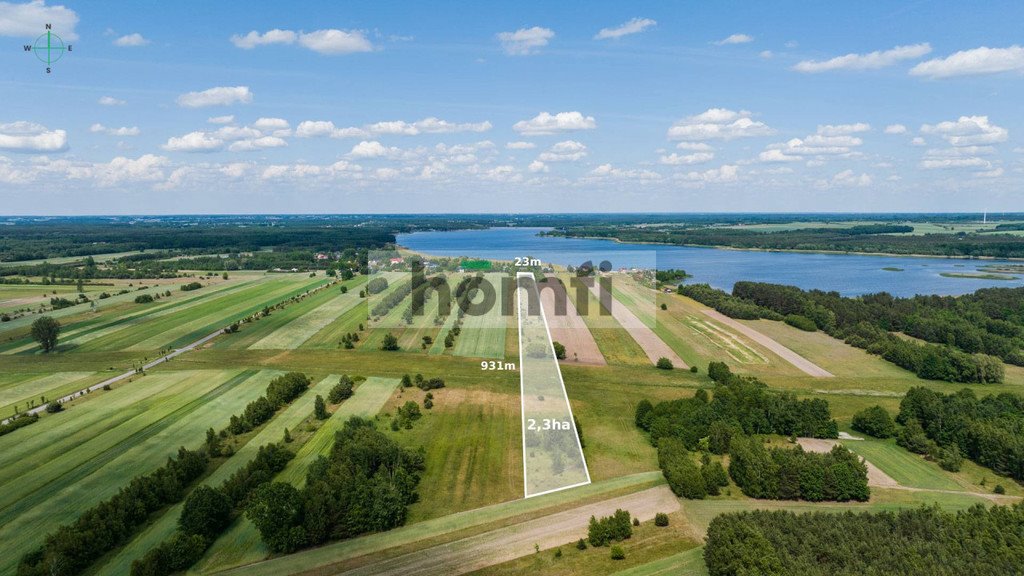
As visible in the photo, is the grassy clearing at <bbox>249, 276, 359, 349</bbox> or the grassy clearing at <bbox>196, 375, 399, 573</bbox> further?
the grassy clearing at <bbox>249, 276, 359, 349</bbox>

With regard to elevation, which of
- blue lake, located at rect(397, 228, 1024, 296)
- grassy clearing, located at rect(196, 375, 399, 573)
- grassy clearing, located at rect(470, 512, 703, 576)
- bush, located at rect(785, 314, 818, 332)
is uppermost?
blue lake, located at rect(397, 228, 1024, 296)

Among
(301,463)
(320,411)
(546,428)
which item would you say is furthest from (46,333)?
(546,428)

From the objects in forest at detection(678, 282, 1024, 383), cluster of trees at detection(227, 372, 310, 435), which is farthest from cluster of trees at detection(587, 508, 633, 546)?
forest at detection(678, 282, 1024, 383)

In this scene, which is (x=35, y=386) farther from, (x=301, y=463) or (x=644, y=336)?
(x=644, y=336)

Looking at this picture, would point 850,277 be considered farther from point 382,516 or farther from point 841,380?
point 382,516

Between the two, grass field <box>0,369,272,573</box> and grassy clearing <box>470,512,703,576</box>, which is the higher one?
grass field <box>0,369,272,573</box>

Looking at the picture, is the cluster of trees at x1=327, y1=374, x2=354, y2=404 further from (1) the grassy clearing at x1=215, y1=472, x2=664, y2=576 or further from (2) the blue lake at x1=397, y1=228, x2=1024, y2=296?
(2) the blue lake at x1=397, y1=228, x2=1024, y2=296
